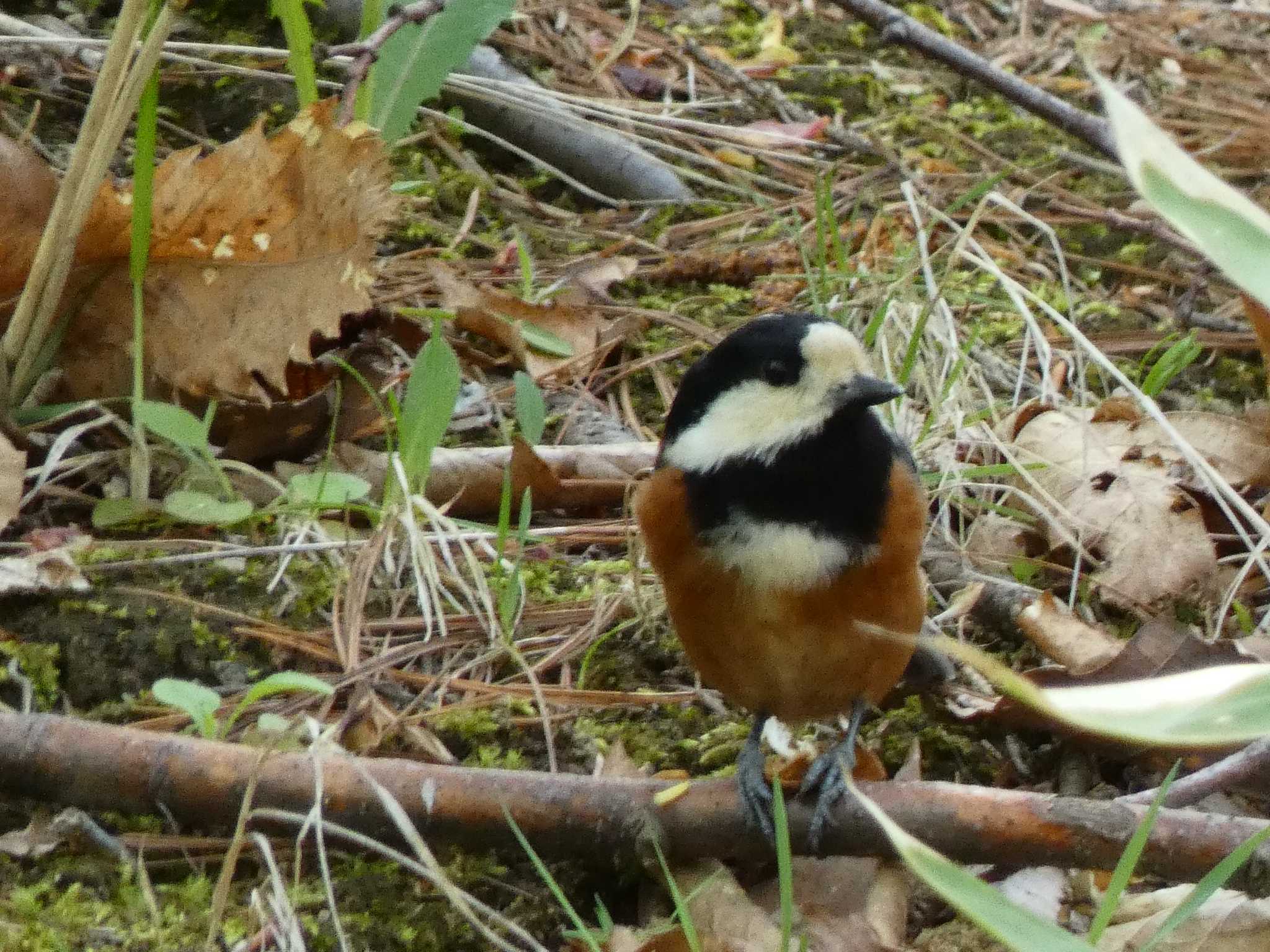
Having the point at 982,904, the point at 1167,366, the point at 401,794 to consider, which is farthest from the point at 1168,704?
the point at 1167,366

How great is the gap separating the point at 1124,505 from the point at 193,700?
84.1 inches

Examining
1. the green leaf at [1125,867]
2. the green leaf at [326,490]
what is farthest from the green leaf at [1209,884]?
the green leaf at [326,490]

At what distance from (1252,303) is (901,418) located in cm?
87

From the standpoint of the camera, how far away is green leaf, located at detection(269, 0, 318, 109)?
3.43m

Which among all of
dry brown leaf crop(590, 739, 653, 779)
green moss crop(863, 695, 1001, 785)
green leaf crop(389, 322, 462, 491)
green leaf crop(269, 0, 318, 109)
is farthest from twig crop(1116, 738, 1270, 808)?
green leaf crop(269, 0, 318, 109)

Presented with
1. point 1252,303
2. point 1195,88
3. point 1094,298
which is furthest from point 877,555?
point 1195,88

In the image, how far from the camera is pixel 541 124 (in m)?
4.83

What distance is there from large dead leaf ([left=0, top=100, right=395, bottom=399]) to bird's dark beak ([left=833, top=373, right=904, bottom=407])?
1.20m

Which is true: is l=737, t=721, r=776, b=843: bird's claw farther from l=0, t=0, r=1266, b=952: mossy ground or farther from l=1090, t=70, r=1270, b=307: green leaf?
l=1090, t=70, r=1270, b=307: green leaf

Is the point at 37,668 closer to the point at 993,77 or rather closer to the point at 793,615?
the point at 793,615

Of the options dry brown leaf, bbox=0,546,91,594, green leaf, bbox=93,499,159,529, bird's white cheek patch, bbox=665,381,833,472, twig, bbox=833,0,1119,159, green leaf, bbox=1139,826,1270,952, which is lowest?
green leaf, bbox=93,499,159,529

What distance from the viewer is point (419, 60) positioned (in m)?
3.75

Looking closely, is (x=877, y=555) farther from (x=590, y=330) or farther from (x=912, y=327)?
(x=590, y=330)

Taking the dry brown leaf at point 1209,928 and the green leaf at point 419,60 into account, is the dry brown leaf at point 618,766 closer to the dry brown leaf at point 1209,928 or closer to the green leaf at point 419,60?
the dry brown leaf at point 1209,928
